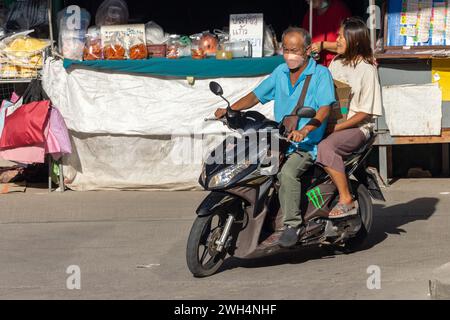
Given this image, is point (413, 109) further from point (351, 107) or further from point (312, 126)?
point (312, 126)

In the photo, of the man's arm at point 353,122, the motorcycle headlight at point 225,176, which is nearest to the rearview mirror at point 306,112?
the motorcycle headlight at point 225,176

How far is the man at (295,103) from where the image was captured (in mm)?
6812

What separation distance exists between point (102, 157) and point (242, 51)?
6.50ft

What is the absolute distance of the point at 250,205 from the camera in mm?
6746

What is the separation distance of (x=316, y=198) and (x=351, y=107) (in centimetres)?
82

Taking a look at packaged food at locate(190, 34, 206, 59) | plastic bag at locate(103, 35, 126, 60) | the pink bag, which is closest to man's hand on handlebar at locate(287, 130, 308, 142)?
packaged food at locate(190, 34, 206, 59)

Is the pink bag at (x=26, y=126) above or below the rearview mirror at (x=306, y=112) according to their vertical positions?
below

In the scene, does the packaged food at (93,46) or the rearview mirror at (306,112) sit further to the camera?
the packaged food at (93,46)

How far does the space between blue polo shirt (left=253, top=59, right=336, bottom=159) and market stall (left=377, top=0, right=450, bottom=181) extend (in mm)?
3320

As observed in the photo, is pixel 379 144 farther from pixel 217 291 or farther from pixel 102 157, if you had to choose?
pixel 217 291

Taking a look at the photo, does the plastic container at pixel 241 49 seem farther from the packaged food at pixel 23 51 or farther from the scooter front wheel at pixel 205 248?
the scooter front wheel at pixel 205 248

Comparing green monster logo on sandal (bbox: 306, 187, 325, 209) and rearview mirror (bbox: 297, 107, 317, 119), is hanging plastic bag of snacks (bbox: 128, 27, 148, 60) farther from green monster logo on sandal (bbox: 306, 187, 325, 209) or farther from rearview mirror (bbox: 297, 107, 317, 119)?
rearview mirror (bbox: 297, 107, 317, 119)

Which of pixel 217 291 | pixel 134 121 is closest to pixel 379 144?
pixel 134 121

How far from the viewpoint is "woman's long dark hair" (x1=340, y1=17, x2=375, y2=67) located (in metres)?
7.43
